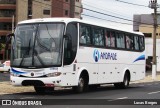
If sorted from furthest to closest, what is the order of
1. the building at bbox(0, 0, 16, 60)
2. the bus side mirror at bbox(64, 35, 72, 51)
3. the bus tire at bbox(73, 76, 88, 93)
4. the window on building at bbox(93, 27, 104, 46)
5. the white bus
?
1. the building at bbox(0, 0, 16, 60)
2. the window on building at bbox(93, 27, 104, 46)
3. the bus tire at bbox(73, 76, 88, 93)
4. the bus side mirror at bbox(64, 35, 72, 51)
5. the white bus

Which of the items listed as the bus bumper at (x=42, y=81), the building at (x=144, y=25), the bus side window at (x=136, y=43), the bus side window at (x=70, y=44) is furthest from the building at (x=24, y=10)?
the bus bumper at (x=42, y=81)

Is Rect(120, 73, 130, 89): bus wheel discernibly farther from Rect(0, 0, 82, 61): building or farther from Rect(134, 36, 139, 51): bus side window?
Rect(0, 0, 82, 61): building

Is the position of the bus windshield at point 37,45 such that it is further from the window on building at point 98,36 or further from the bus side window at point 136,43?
the bus side window at point 136,43

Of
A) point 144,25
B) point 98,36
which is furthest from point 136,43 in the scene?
point 144,25

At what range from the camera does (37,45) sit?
20766mm

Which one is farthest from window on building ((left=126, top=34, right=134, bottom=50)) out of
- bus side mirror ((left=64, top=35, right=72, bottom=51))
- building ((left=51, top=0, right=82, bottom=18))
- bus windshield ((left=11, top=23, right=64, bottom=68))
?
building ((left=51, top=0, right=82, bottom=18))

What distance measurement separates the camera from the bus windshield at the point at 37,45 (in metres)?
20.5

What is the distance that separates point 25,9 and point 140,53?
63328 mm

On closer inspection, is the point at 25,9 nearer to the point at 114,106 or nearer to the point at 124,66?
the point at 124,66

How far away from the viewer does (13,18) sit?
292ft

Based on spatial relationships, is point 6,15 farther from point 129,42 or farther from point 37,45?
point 37,45

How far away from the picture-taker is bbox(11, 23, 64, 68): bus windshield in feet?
67.3

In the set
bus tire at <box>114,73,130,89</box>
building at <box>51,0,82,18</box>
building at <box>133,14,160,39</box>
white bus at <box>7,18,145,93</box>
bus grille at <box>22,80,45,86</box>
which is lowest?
bus tire at <box>114,73,130,89</box>

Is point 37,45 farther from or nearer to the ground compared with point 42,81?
farther from the ground
